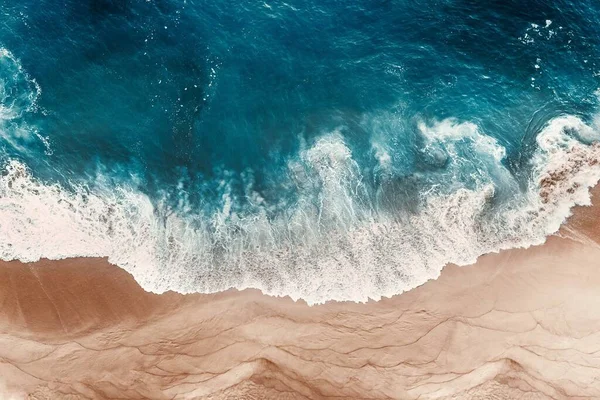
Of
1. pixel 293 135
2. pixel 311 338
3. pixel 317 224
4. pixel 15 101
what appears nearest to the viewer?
pixel 311 338

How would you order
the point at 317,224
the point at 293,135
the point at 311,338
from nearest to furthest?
the point at 311,338, the point at 317,224, the point at 293,135

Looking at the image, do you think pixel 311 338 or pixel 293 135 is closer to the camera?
pixel 311 338

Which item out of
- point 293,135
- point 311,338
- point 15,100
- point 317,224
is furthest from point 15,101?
point 311,338

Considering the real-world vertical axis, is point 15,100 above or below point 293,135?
above

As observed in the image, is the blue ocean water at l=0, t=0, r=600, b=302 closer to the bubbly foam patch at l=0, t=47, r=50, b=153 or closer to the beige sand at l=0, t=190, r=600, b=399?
the bubbly foam patch at l=0, t=47, r=50, b=153

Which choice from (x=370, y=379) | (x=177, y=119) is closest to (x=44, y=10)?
(x=177, y=119)

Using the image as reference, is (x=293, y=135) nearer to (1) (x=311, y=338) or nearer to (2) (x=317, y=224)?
(2) (x=317, y=224)

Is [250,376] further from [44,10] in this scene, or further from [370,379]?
[44,10]
